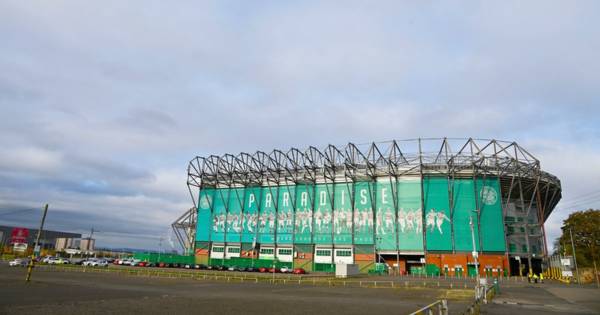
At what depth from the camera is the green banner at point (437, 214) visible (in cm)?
7556

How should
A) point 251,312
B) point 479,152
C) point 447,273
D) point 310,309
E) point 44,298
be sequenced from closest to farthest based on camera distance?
point 251,312
point 310,309
point 44,298
point 447,273
point 479,152

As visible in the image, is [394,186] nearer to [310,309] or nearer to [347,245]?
[347,245]

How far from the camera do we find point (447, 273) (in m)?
72.2

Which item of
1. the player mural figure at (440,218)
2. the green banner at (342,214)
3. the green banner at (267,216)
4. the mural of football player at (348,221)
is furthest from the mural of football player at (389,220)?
the green banner at (267,216)

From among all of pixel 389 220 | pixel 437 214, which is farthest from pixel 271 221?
pixel 437 214

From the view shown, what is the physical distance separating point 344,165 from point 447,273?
2984cm

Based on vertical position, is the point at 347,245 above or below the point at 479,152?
below

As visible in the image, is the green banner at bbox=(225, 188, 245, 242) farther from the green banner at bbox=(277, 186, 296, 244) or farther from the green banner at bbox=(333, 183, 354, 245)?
the green banner at bbox=(333, 183, 354, 245)

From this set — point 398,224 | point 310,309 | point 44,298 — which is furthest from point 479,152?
point 44,298

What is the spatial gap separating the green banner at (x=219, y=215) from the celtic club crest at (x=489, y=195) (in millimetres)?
61778

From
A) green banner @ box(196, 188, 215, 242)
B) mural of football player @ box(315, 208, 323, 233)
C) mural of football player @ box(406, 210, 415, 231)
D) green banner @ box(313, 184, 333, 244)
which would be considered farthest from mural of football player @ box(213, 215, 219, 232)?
mural of football player @ box(406, 210, 415, 231)

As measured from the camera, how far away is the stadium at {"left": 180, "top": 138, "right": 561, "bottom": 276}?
7512 centimetres

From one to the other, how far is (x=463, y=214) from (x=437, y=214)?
4.87 meters

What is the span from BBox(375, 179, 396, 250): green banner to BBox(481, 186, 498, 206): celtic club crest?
1738 centimetres
